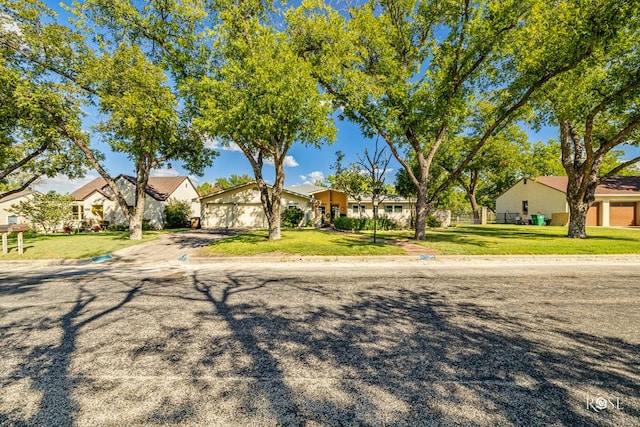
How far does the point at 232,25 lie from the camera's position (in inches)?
492

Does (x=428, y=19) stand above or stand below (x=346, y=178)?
above

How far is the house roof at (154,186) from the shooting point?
26.9m

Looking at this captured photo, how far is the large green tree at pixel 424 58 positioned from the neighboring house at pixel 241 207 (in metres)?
12.7

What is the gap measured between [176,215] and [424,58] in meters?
24.6

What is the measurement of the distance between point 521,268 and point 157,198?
2830cm

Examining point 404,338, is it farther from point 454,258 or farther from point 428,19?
point 428,19

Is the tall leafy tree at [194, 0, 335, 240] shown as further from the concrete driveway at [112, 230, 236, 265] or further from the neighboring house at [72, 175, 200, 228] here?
the neighboring house at [72, 175, 200, 228]

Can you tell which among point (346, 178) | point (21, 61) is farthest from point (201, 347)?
point (346, 178)

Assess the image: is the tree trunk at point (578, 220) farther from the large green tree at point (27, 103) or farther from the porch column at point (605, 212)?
the large green tree at point (27, 103)

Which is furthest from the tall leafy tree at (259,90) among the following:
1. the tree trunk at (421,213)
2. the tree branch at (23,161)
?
the tree branch at (23,161)

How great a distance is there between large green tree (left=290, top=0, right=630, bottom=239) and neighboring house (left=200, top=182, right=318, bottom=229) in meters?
12.7

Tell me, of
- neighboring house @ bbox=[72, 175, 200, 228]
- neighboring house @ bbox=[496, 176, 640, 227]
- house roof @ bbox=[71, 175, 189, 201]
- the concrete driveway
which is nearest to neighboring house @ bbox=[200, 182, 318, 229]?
neighboring house @ bbox=[72, 175, 200, 228]

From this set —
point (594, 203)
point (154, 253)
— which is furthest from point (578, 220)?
point (154, 253)

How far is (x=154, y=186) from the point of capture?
29.2 m
